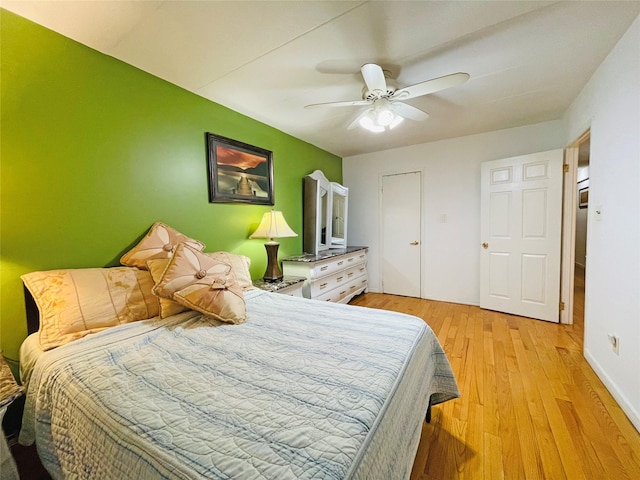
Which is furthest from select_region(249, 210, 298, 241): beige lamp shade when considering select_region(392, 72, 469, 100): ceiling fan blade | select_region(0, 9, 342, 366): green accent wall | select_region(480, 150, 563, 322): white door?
select_region(480, 150, 563, 322): white door

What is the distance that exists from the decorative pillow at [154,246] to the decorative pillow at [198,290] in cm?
26

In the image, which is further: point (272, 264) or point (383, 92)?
point (272, 264)

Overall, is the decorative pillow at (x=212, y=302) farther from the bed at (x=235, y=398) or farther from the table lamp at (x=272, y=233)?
the table lamp at (x=272, y=233)

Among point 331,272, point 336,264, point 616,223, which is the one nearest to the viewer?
point 616,223

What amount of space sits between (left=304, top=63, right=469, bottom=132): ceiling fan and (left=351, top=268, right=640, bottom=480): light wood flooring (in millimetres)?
2083

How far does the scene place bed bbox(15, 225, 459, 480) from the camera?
0.64 meters

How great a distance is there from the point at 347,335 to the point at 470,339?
6.49 feet

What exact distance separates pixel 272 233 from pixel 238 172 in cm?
70

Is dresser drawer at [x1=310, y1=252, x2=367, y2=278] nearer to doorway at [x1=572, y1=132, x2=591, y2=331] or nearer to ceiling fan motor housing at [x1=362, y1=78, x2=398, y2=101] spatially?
ceiling fan motor housing at [x1=362, y1=78, x2=398, y2=101]

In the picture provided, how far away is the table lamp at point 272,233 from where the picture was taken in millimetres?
2580

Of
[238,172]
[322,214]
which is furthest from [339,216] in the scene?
[238,172]

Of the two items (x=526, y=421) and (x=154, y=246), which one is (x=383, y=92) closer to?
(x=154, y=246)

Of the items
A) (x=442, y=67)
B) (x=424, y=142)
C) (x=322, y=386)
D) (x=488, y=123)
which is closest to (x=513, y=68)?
(x=442, y=67)

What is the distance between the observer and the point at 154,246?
5.83 feet
